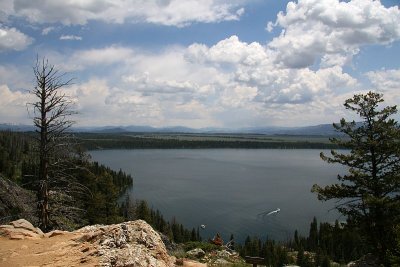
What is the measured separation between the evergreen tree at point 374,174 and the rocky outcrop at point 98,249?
14531 millimetres

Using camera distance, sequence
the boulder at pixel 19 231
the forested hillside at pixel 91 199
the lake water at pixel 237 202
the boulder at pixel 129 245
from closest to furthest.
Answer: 1. the boulder at pixel 129 245
2. the boulder at pixel 19 231
3. the forested hillside at pixel 91 199
4. the lake water at pixel 237 202

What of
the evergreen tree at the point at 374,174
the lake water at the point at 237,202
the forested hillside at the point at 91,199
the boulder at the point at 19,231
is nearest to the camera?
the boulder at the point at 19,231

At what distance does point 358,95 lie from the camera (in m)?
24.4

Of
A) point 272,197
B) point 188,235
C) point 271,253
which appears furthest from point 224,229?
point 272,197

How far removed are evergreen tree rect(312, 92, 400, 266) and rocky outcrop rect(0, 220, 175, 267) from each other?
14.5m

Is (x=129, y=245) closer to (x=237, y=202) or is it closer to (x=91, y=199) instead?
(x=91, y=199)

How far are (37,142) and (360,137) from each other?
61.0 ft

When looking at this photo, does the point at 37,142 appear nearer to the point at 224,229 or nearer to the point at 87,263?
the point at 87,263

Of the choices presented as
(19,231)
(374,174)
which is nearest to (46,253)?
(19,231)

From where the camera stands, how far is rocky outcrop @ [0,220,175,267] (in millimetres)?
A: 11711

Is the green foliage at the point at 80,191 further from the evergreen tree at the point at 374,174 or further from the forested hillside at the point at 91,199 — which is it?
the evergreen tree at the point at 374,174

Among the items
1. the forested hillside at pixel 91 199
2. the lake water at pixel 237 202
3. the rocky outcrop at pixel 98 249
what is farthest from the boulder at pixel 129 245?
the lake water at pixel 237 202

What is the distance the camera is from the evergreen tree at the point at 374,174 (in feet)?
74.8

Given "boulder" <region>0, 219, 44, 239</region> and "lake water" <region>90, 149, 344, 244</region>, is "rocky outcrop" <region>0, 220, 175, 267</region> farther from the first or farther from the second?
"lake water" <region>90, 149, 344, 244</region>
